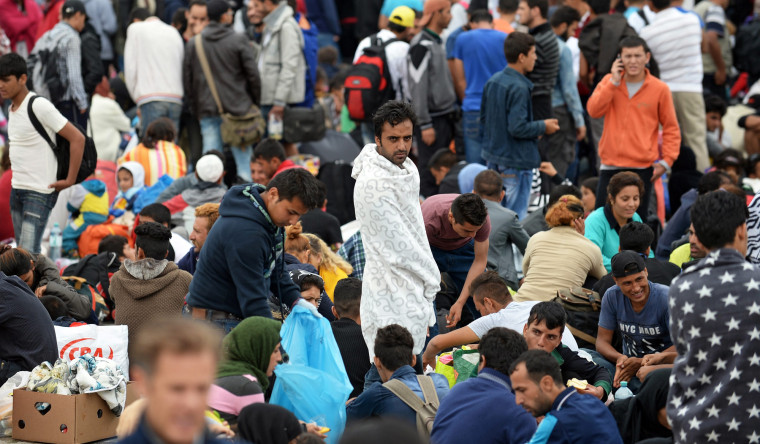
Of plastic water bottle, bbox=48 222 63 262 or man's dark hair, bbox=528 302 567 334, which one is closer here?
man's dark hair, bbox=528 302 567 334

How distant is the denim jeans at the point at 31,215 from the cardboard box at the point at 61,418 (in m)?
2.32

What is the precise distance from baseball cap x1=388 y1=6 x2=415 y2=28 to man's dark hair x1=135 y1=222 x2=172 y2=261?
4.93 m

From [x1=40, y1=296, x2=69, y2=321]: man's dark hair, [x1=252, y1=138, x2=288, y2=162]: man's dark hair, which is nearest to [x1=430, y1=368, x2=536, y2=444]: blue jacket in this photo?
[x1=40, y1=296, x2=69, y2=321]: man's dark hair

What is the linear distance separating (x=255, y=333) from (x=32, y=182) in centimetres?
420

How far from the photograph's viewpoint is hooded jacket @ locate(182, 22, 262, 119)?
36.2 feet

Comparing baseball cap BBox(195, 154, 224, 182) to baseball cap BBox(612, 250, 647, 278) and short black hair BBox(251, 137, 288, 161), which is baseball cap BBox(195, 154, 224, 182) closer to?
short black hair BBox(251, 137, 288, 161)

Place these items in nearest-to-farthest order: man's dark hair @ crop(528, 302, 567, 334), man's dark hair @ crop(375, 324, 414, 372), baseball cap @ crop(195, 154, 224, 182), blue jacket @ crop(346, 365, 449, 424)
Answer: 1. blue jacket @ crop(346, 365, 449, 424)
2. man's dark hair @ crop(375, 324, 414, 372)
3. man's dark hair @ crop(528, 302, 567, 334)
4. baseball cap @ crop(195, 154, 224, 182)

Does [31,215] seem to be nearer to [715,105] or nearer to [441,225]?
[441,225]

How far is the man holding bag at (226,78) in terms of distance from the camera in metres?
11.0

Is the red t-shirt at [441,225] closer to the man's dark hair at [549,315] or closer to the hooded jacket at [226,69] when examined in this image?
the man's dark hair at [549,315]

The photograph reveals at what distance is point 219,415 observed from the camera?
4852 mm

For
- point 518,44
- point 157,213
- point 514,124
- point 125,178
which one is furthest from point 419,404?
point 125,178

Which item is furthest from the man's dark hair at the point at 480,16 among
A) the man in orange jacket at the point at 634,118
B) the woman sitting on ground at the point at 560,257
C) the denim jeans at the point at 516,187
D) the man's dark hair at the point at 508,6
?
the woman sitting on ground at the point at 560,257

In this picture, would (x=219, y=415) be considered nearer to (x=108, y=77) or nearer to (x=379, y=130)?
(x=379, y=130)
